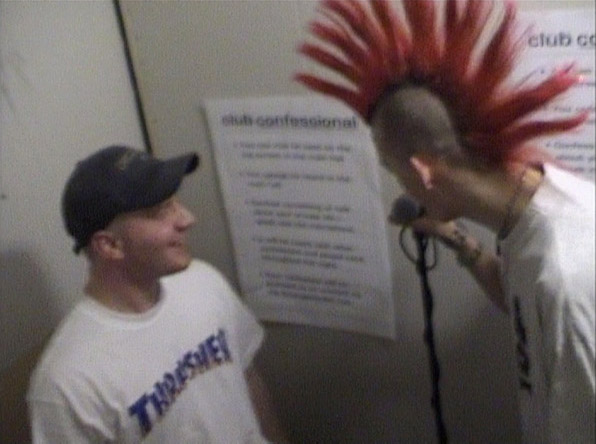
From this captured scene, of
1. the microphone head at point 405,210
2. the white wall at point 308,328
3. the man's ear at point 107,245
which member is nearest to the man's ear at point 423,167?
the microphone head at point 405,210

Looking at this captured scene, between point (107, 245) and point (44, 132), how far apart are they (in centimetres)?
36

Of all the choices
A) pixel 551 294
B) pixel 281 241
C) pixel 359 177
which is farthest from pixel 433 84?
pixel 281 241

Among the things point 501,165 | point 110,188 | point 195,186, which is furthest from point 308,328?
point 501,165

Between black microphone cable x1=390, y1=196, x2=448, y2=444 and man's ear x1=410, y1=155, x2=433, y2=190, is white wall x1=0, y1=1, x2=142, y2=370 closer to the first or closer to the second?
black microphone cable x1=390, y1=196, x2=448, y2=444

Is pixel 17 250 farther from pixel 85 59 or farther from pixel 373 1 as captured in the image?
pixel 373 1

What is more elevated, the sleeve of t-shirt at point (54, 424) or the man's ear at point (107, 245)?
the man's ear at point (107, 245)

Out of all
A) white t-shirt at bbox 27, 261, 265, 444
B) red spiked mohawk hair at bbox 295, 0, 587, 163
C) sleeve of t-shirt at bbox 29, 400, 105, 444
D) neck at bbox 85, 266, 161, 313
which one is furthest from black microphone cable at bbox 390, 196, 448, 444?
sleeve of t-shirt at bbox 29, 400, 105, 444

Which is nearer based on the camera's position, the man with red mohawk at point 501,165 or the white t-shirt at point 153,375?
the man with red mohawk at point 501,165

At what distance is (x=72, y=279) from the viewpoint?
1.61 metres

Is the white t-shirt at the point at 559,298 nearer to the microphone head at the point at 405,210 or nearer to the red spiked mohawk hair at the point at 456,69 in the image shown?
the red spiked mohawk hair at the point at 456,69

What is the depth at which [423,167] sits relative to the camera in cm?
108

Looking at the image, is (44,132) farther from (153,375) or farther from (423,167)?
(423,167)

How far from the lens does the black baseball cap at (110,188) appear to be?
1263mm

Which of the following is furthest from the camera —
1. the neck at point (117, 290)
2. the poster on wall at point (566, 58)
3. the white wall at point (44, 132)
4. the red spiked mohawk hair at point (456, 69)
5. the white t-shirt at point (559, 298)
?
the white wall at point (44, 132)
